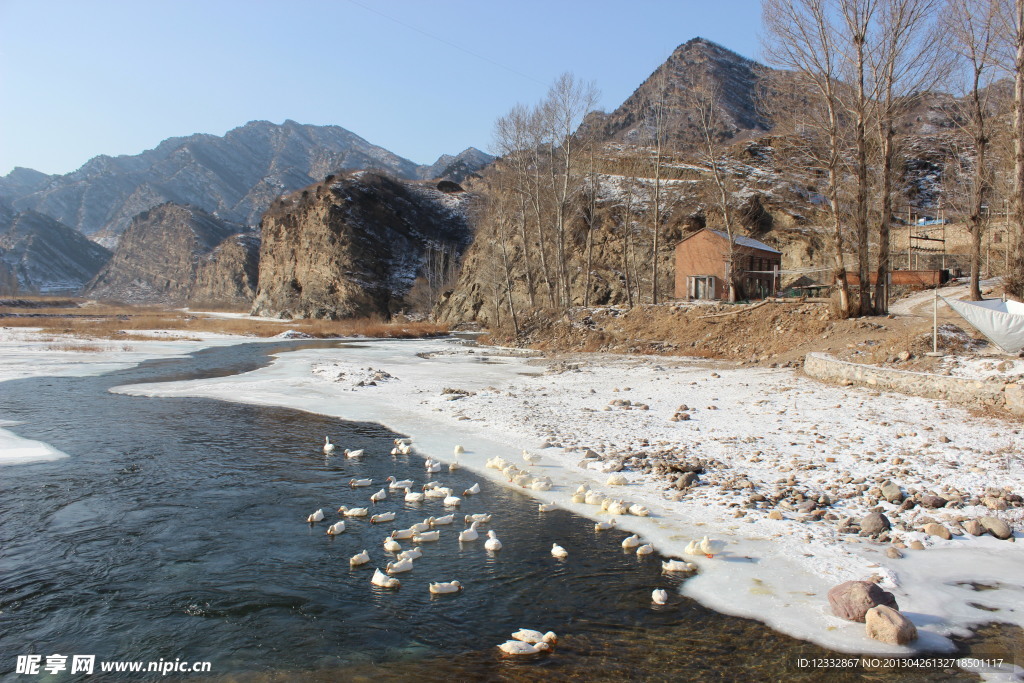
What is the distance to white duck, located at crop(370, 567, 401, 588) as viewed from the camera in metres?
6.21

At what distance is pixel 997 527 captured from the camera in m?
6.96

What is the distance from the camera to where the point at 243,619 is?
560 cm

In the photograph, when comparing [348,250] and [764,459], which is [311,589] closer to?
[764,459]

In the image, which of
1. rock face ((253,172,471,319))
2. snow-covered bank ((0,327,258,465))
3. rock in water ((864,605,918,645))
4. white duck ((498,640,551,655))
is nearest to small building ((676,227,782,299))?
snow-covered bank ((0,327,258,465))

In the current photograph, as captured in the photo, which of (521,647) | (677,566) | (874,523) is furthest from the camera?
(874,523)

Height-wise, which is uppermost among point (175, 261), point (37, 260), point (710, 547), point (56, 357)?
point (37, 260)

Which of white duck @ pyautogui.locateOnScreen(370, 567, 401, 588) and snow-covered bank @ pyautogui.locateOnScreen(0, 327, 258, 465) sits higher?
snow-covered bank @ pyautogui.locateOnScreen(0, 327, 258, 465)

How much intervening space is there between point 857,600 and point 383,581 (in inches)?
176

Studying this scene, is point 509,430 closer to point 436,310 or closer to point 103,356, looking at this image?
point 103,356

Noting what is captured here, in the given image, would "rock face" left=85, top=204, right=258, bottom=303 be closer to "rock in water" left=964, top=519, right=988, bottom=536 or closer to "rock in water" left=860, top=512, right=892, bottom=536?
"rock in water" left=860, top=512, right=892, bottom=536

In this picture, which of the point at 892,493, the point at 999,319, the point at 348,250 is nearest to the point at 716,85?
the point at 348,250

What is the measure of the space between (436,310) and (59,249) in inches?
7259

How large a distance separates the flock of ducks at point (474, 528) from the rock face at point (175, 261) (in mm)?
130295

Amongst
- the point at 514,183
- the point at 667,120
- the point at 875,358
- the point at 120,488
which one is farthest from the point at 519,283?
the point at 120,488
